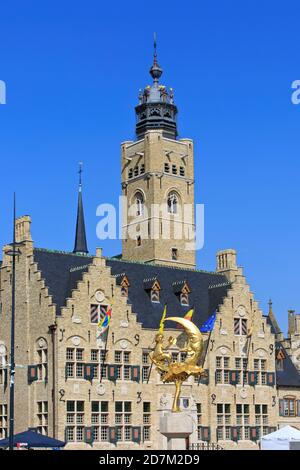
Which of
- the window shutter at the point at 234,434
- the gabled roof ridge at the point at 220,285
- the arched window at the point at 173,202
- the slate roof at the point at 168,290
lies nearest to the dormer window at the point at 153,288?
the slate roof at the point at 168,290

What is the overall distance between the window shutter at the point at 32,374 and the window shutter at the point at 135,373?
7074mm

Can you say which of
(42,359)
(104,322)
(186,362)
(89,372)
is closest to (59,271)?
(104,322)

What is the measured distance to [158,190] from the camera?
346 feet

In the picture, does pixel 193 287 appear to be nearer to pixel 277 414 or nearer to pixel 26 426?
pixel 277 414

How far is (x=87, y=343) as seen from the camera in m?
60.3

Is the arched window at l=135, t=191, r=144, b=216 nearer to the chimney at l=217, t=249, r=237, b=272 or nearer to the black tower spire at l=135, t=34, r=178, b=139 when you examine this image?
the black tower spire at l=135, t=34, r=178, b=139

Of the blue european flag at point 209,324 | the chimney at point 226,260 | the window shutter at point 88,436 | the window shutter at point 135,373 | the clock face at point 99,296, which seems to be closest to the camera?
the window shutter at point 88,436

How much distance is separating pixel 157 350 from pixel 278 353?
3415 cm

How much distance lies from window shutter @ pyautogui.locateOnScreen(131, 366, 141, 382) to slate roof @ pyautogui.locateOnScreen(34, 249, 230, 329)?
3485 millimetres

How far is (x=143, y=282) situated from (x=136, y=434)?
12472 mm

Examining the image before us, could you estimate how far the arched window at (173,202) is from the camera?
106 metres

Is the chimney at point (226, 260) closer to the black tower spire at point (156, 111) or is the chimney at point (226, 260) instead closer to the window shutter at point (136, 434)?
the window shutter at point (136, 434)

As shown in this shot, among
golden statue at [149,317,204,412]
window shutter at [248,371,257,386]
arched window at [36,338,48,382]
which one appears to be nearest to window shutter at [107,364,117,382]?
arched window at [36,338,48,382]
